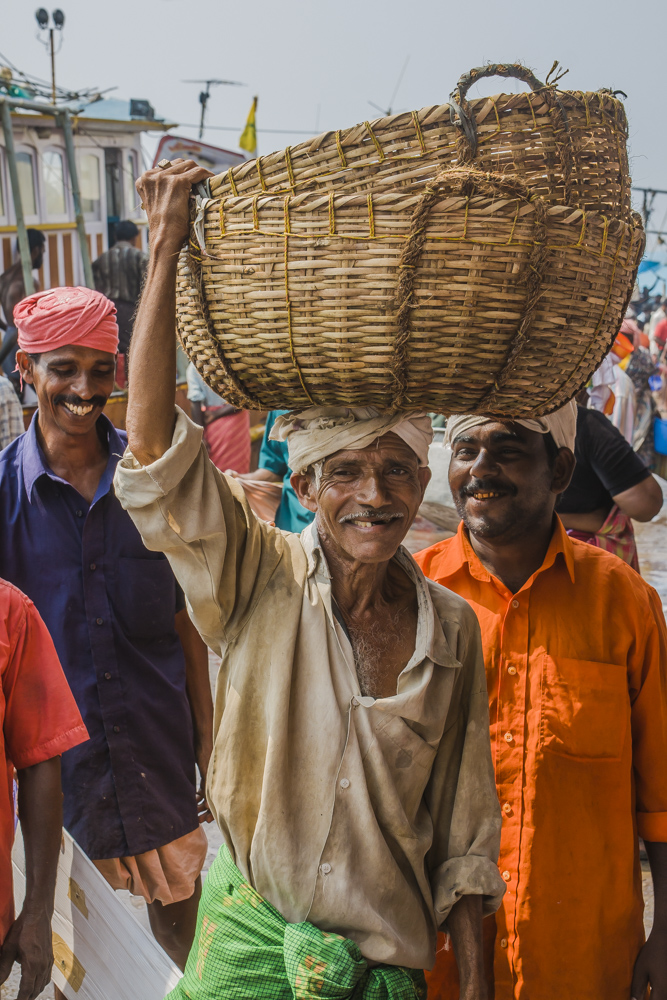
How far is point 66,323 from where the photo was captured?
300 centimetres

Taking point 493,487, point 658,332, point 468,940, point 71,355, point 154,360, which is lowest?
point 658,332

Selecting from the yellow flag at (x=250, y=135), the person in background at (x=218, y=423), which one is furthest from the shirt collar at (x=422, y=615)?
the yellow flag at (x=250, y=135)

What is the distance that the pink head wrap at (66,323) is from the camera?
9.86 feet

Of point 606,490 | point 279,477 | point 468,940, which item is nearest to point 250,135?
point 279,477

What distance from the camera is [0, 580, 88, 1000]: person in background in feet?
7.06

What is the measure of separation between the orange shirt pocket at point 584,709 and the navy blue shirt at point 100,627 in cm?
136

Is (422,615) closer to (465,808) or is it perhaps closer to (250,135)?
(465,808)

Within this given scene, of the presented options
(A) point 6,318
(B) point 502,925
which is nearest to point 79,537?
(B) point 502,925

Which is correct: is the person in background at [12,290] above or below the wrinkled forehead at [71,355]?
below

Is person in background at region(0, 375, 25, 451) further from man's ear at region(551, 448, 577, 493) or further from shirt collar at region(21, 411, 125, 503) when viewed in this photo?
man's ear at region(551, 448, 577, 493)

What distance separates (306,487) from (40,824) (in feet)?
3.68

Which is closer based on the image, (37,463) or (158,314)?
(158,314)

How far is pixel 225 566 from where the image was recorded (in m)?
1.87

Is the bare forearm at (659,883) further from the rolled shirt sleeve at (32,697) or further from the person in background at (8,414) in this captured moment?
the person in background at (8,414)
